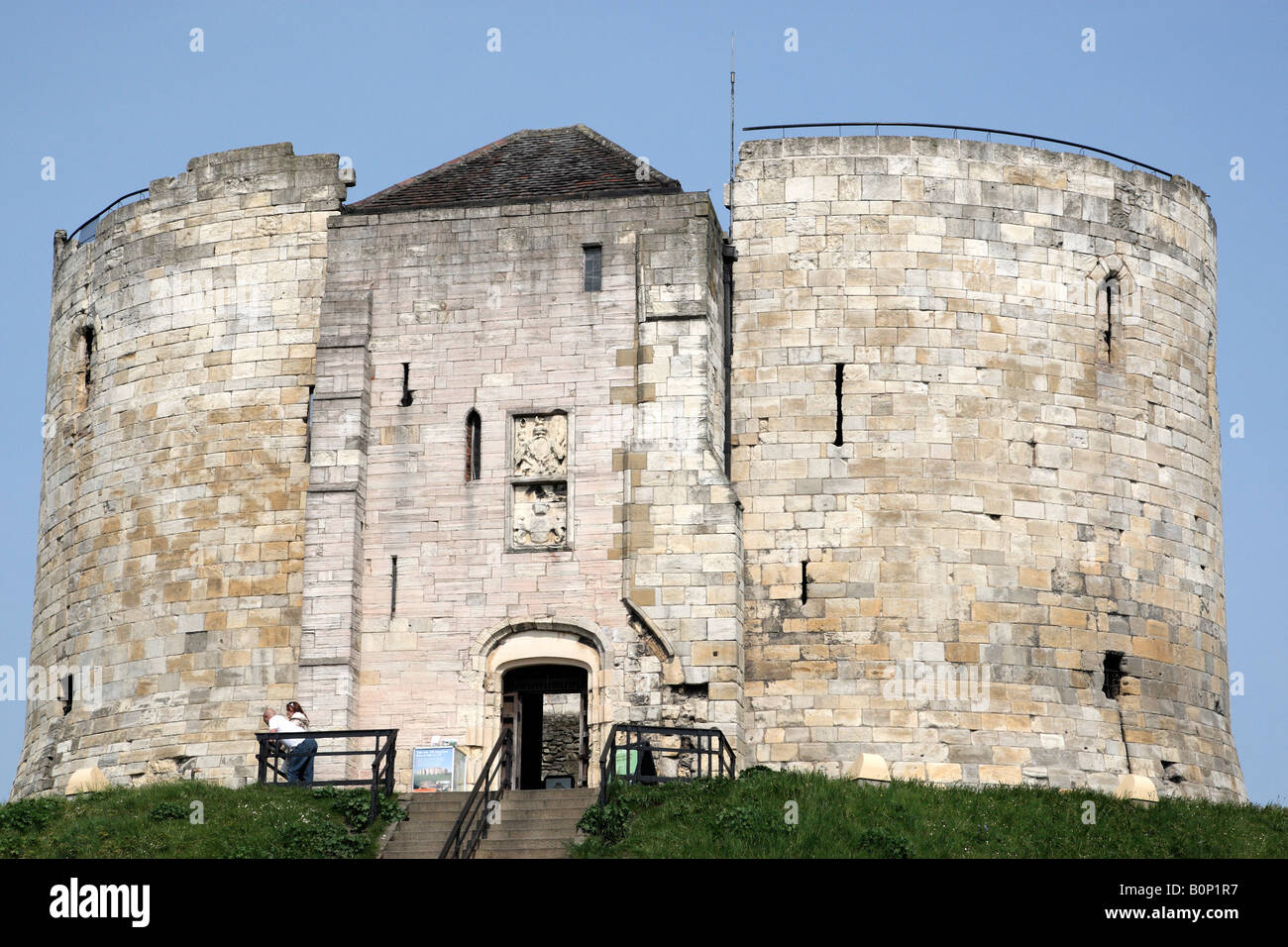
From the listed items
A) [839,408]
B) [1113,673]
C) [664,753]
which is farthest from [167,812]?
[1113,673]

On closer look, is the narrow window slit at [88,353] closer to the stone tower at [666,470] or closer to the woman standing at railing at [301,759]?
the stone tower at [666,470]

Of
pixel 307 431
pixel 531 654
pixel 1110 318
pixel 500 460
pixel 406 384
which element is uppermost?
pixel 1110 318

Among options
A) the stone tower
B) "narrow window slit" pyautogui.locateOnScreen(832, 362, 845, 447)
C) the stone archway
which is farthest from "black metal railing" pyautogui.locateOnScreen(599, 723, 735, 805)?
"narrow window slit" pyautogui.locateOnScreen(832, 362, 845, 447)

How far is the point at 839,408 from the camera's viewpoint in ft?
88.6

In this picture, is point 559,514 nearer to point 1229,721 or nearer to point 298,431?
point 298,431

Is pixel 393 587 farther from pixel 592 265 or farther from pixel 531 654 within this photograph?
pixel 592 265

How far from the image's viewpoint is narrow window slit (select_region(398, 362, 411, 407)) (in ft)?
88.1

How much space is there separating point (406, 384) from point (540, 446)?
2054 mm

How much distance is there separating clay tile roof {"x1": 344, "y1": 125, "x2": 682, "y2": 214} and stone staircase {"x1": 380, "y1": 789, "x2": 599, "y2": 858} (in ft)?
28.6

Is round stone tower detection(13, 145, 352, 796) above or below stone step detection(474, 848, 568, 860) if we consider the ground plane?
above

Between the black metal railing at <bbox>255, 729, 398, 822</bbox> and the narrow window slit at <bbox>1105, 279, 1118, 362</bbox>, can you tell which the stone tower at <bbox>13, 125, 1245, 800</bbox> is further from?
the black metal railing at <bbox>255, 729, 398, 822</bbox>

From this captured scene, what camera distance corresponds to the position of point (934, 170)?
27812 millimetres

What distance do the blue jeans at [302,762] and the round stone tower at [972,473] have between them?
220 inches

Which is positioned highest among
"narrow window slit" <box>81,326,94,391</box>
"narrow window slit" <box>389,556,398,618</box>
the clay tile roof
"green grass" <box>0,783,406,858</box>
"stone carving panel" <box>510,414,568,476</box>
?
the clay tile roof
